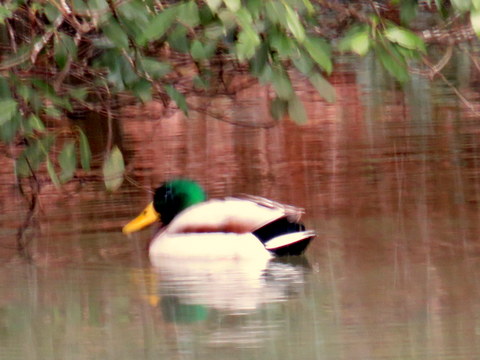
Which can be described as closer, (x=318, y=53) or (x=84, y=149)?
(x=318, y=53)

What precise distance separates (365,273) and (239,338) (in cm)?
159

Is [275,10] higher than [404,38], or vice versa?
[275,10]

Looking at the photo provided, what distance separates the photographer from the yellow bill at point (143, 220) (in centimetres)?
902

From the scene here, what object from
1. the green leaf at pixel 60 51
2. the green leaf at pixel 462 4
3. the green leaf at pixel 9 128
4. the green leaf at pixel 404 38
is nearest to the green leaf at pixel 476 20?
the green leaf at pixel 462 4

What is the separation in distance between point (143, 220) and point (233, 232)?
2.75 feet

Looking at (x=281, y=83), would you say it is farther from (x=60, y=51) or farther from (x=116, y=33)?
(x=60, y=51)

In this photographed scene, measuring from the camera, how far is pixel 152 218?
9141mm

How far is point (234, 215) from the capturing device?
8594mm

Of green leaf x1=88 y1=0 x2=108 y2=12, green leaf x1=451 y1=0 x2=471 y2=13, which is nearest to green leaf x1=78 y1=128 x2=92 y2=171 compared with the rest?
green leaf x1=88 y1=0 x2=108 y2=12

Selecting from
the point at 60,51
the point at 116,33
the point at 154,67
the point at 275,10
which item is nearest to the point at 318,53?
the point at 275,10

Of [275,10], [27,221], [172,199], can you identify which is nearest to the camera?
[275,10]

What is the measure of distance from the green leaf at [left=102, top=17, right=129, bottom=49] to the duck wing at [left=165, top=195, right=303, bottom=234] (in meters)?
2.43

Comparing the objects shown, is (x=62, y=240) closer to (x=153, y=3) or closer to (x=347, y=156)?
(x=153, y=3)

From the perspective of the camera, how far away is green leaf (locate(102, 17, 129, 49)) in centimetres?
636
